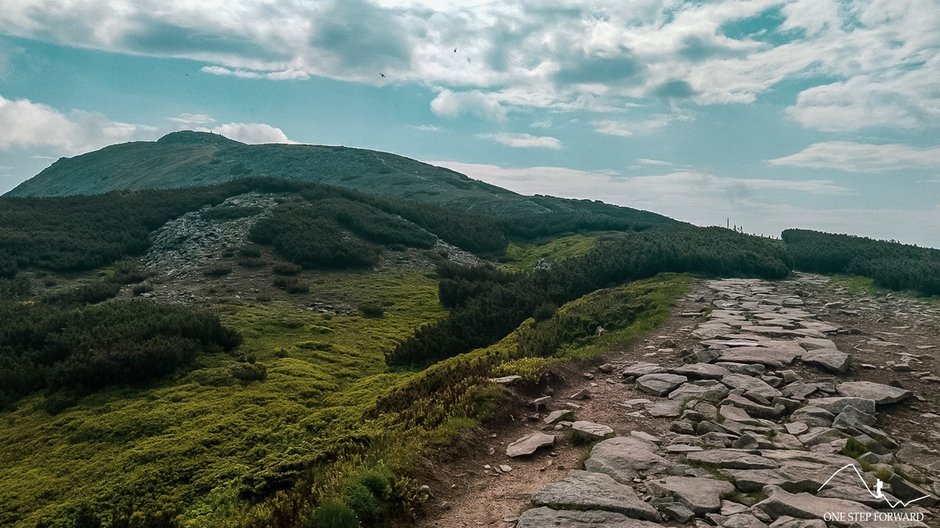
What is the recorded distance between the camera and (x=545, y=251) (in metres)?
39.5

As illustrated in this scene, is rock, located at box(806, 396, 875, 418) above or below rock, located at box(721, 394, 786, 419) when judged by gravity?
above

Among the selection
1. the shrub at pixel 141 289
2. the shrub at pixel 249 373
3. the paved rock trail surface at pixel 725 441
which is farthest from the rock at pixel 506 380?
the shrub at pixel 141 289

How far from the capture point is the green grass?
35.2 meters

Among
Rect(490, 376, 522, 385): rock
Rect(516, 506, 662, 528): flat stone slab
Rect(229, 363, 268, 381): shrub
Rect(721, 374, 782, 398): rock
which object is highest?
Rect(721, 374, 782, 398): rock

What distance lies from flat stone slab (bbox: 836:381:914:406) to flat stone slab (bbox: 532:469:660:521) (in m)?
5.23

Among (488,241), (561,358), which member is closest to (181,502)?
(561,358)

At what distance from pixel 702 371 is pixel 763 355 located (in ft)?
5.82

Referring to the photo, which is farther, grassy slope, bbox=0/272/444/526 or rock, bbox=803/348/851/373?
rock, bbox=803/348/851/373

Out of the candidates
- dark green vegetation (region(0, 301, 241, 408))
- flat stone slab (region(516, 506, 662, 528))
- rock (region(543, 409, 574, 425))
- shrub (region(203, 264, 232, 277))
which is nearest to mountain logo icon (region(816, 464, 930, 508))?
flat stone slab (region(516, 506, 662, 528))

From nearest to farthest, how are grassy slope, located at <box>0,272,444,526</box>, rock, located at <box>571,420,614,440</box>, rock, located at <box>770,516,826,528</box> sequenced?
rock, located at <box>770,516,826,528</box> < rock, located at <box>571,420,614,440</box> < grassy slope, located at <box>0,272,444,526</box>

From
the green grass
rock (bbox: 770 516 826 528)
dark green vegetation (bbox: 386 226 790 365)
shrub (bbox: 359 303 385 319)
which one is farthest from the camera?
the green grass

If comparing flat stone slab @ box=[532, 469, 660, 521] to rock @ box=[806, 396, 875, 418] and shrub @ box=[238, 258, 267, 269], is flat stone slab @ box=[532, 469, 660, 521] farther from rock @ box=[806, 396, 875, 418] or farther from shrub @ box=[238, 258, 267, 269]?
shrub @ box=[238, 258, 267, 269]

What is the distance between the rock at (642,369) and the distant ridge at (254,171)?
68187 millimetres

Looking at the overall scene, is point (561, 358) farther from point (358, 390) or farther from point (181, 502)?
point (181, 502)
